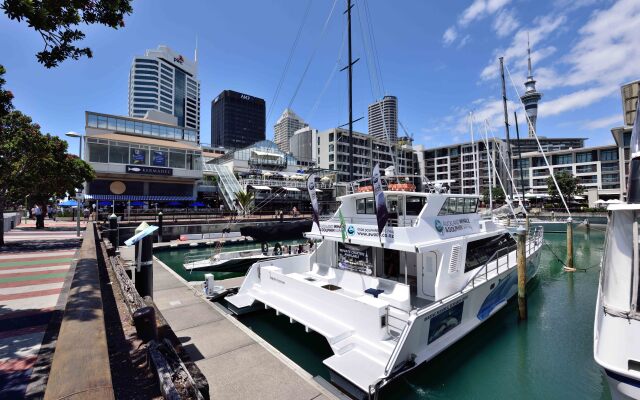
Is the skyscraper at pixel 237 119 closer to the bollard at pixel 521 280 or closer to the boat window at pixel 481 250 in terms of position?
the boat window at pixel 481 250

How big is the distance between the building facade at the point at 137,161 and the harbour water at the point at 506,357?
118 feet

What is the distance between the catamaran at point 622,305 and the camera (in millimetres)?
4914

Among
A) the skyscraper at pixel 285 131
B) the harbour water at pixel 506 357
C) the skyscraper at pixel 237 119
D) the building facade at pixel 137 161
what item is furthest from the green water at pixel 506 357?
the skyscraper at pixel 237 119

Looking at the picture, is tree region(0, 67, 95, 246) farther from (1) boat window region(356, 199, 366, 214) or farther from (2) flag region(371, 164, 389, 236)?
(2) flag region(371, 164, 389, 236)

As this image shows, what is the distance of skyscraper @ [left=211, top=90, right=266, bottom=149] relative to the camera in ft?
574

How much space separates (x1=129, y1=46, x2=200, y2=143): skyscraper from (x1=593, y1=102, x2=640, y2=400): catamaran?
118m

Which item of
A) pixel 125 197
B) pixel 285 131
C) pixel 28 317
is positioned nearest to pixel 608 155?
pixel 125 197

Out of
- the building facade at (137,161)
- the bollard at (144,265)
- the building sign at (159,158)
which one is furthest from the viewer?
the building sign at (159,158)

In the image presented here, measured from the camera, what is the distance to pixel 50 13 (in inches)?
187

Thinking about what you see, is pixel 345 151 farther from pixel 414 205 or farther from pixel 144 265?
pixel 144 265

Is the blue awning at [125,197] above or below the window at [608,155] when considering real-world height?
below

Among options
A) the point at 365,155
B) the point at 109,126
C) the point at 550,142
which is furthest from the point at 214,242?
the point at 550,142

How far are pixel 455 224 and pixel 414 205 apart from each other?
163 centimetres

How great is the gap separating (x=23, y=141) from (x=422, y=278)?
60.7 ft
